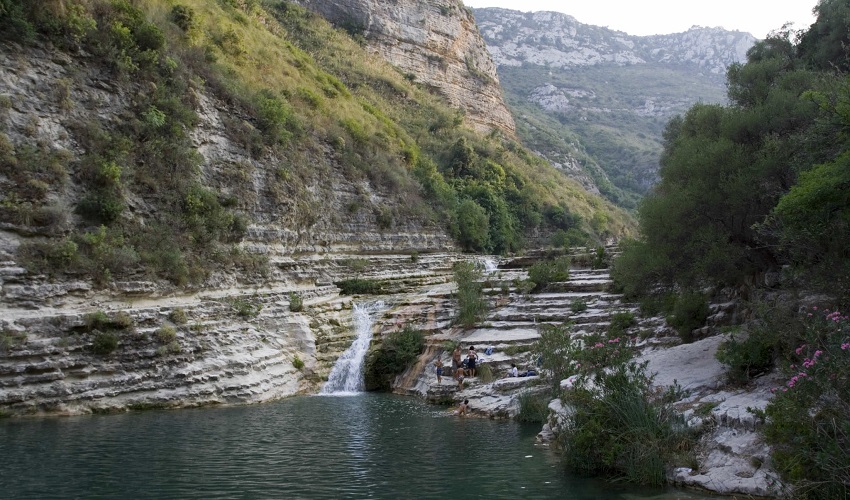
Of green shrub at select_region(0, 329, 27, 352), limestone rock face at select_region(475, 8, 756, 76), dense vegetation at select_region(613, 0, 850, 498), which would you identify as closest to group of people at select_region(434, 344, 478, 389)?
dense vegetation at select_region(613, 0, 850, 498)

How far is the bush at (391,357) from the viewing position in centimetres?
2256

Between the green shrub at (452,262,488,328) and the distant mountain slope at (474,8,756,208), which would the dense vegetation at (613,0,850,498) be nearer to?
the green shrub at (452,262,488,328)

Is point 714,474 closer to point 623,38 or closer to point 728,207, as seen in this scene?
point 728,207

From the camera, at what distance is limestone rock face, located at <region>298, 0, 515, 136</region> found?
60844 millimetres

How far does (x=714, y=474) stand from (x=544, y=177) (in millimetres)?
52344

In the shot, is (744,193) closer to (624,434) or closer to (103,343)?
→ (624,434)

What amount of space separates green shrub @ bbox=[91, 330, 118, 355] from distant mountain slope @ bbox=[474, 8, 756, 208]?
6822 cm

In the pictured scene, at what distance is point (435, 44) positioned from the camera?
217ft

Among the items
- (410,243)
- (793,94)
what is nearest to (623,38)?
(410,243)

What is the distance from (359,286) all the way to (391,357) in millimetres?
4862

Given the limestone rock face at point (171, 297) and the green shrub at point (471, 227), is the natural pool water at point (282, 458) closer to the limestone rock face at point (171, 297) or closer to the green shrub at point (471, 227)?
the limestone rock face at point (171, 297)

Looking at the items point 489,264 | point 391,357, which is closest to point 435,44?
point 489,264

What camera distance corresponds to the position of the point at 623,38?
199125 millimetres

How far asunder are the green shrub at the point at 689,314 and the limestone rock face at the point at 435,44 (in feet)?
162
